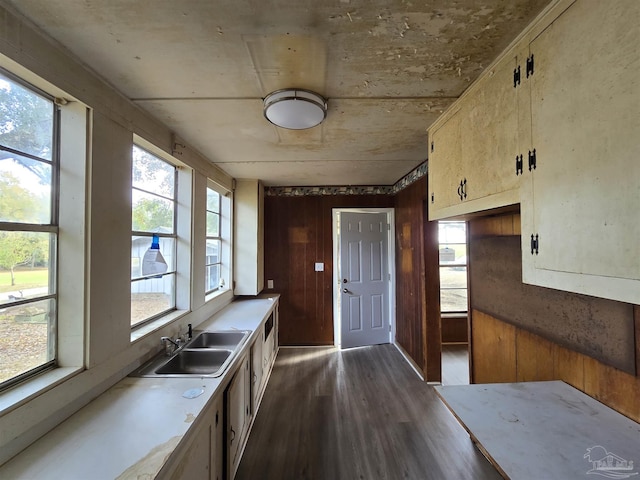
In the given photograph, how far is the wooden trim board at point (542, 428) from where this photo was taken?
3.01 feet

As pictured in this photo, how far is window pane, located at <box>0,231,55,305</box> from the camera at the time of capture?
101cm

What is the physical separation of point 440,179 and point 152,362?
2181 millimetres

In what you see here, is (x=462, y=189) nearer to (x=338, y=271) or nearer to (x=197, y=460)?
(x=197, y=460)

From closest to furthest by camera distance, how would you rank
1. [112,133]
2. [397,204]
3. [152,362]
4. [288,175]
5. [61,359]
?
[61,359] → [112,133] → [152,362] → [288,175] → [397,204]

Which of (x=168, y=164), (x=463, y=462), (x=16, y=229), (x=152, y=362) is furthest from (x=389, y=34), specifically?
(x=463, y=462)

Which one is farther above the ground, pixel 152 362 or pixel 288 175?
pixel 288 175

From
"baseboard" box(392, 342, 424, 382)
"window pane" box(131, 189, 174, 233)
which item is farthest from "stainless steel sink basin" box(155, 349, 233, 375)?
"baseboard" box(392, 342, 424, 382)

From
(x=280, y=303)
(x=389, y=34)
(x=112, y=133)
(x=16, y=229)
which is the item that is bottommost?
(x=280, y=303)

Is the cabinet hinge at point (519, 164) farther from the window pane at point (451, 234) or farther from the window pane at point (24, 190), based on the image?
the window pane at point (451, 234)

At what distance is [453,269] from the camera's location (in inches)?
172

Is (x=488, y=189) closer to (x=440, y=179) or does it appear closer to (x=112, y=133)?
(x=440, y=179)

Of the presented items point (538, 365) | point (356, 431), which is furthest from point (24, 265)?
point (538, 365)

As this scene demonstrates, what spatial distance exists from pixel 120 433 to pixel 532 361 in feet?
7.09

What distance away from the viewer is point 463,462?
1.86 meters
